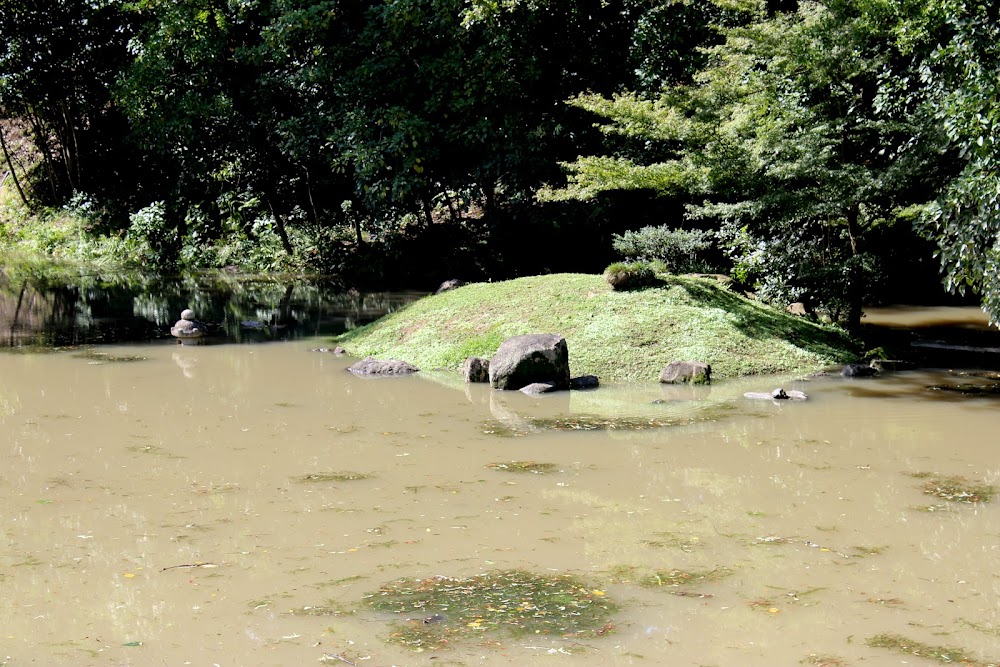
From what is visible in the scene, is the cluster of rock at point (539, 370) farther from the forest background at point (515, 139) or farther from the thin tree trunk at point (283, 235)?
the thin tree trunk at point (283, 235)

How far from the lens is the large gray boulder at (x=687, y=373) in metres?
10.9

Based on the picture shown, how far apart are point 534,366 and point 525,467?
127 inches

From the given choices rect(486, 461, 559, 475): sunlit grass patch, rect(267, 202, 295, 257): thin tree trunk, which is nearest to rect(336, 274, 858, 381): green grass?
rect(486, 461, 559, 475): sunlit grass patch

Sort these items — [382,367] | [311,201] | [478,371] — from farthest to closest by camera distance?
[311,201] → [382,367] → [478,371]

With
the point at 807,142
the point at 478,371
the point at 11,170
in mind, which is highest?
the point at 11,170

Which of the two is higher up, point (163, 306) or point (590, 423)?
point (163, 306)

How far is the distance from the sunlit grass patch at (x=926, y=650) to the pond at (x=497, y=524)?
0.06 ft

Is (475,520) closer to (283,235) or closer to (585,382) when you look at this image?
(585,382)

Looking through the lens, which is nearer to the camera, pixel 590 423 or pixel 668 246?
pixel 590 423

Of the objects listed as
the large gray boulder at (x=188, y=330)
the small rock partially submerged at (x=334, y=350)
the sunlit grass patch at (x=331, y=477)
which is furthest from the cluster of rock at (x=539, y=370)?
the large gray boulder at (x=188, y=330)

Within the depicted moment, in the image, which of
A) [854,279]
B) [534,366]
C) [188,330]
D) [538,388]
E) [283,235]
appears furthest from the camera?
[283,235]

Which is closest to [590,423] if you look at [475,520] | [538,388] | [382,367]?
[538,388]

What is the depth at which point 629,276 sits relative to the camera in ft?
41.9

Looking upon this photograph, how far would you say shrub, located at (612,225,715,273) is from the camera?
1536 cm
